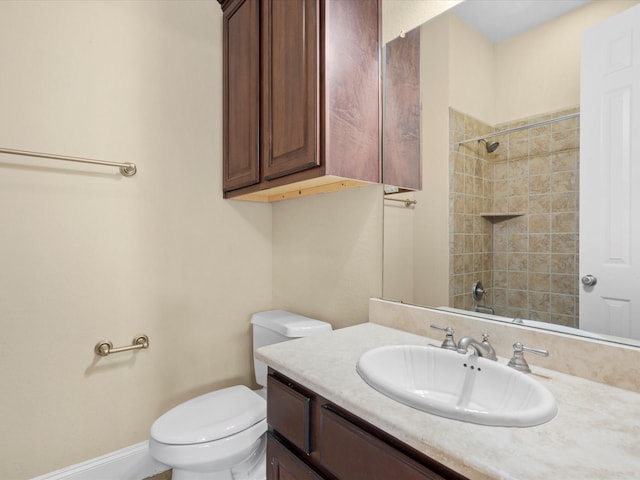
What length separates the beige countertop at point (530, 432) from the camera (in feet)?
1.62

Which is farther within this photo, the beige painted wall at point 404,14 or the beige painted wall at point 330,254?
the beige painted wall at point 330,254

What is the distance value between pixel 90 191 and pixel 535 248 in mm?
1724

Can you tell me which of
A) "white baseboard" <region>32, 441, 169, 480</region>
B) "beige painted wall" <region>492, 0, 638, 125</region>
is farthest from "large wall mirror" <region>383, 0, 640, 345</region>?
"white baseboard" <region>32, 441, 169, 480</region>

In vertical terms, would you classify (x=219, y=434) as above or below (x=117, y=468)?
above

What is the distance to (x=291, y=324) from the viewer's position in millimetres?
1554

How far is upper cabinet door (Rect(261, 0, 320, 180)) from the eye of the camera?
3.84ft

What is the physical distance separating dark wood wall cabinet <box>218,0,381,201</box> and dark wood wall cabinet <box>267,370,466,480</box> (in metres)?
0.72

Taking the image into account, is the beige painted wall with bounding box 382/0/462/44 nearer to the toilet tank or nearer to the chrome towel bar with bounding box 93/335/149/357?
the toilet tank

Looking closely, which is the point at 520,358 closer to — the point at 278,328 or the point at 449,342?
the point at 449,342

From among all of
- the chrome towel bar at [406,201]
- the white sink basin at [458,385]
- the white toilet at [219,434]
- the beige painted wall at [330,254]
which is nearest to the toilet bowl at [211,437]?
the white toilet at [219,434]

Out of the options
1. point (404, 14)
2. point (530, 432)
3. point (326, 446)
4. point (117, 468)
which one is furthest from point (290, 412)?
point (404, 14)

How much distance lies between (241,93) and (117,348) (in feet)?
4.34

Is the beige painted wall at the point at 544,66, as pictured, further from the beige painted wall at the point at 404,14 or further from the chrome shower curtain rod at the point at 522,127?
the beige painted wall at the point at 404,14

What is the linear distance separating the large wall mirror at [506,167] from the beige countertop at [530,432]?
22 cm
